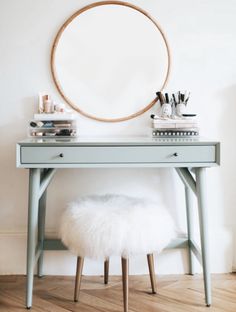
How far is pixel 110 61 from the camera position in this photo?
2326mm

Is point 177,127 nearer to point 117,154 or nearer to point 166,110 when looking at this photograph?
point 166,110

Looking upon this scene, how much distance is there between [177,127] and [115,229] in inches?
27.4

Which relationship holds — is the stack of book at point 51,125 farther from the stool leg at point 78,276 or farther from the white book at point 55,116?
the stool leg at point 78,276

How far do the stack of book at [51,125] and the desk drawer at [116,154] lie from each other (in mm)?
294

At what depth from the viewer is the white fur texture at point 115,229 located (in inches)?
69.7

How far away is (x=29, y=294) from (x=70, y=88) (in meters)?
1.14

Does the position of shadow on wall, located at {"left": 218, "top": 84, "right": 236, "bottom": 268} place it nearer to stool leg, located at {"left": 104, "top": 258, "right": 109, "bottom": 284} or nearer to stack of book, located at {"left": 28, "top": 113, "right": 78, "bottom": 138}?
stool leg, located at {"left": 104, "top": 258, "right": 109, "bottom": 284}

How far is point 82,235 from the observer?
181 cm

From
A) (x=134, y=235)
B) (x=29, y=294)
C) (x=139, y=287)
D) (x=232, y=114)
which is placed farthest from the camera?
(x=232, y=114)

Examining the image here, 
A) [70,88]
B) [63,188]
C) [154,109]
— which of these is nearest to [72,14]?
[70,88]

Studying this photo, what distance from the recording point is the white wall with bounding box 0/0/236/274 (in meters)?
2.31

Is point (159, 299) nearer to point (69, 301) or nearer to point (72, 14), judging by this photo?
point (69, 301)

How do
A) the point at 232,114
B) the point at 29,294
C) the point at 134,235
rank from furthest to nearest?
1. the point at 232,114
2. the point at 29,294
3. the point at 134,235

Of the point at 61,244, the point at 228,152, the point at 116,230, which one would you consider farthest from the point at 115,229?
the point at 228,152
